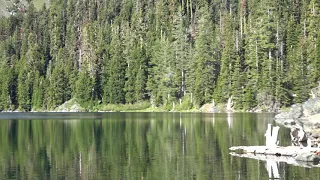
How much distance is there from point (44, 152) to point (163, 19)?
12905cm

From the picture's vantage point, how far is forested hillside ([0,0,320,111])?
126062mm

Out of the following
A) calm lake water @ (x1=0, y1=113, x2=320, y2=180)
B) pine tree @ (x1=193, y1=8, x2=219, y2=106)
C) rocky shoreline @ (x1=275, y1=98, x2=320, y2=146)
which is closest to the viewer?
calm lake water @ (x1=0, y1=113, x2=320, y2=180)

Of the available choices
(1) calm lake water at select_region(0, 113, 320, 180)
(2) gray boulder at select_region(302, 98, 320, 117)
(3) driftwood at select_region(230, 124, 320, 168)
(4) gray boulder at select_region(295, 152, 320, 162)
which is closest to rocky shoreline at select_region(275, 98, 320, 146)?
(2) gray boulder at select_region(302, 98, 320, 117)

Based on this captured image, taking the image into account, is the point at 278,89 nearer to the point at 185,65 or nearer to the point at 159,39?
the point at 185,65

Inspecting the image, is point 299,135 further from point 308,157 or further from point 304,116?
point 304,116

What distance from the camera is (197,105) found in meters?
137

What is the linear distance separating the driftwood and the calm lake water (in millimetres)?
1458

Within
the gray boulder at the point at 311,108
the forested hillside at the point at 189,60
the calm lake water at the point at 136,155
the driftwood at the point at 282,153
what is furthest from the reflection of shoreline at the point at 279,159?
the forested hillside at the point at 189,60

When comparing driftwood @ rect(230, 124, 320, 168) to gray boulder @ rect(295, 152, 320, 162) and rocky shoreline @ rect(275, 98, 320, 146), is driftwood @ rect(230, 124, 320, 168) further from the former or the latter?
rocky shoreline @ rect(275, 98, 320, 146)

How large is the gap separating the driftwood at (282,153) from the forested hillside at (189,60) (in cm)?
7223

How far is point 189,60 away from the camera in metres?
148

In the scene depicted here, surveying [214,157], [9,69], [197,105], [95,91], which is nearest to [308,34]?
[197,105]

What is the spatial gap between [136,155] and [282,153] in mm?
12090

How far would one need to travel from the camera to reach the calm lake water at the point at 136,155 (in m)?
A: 35.8
